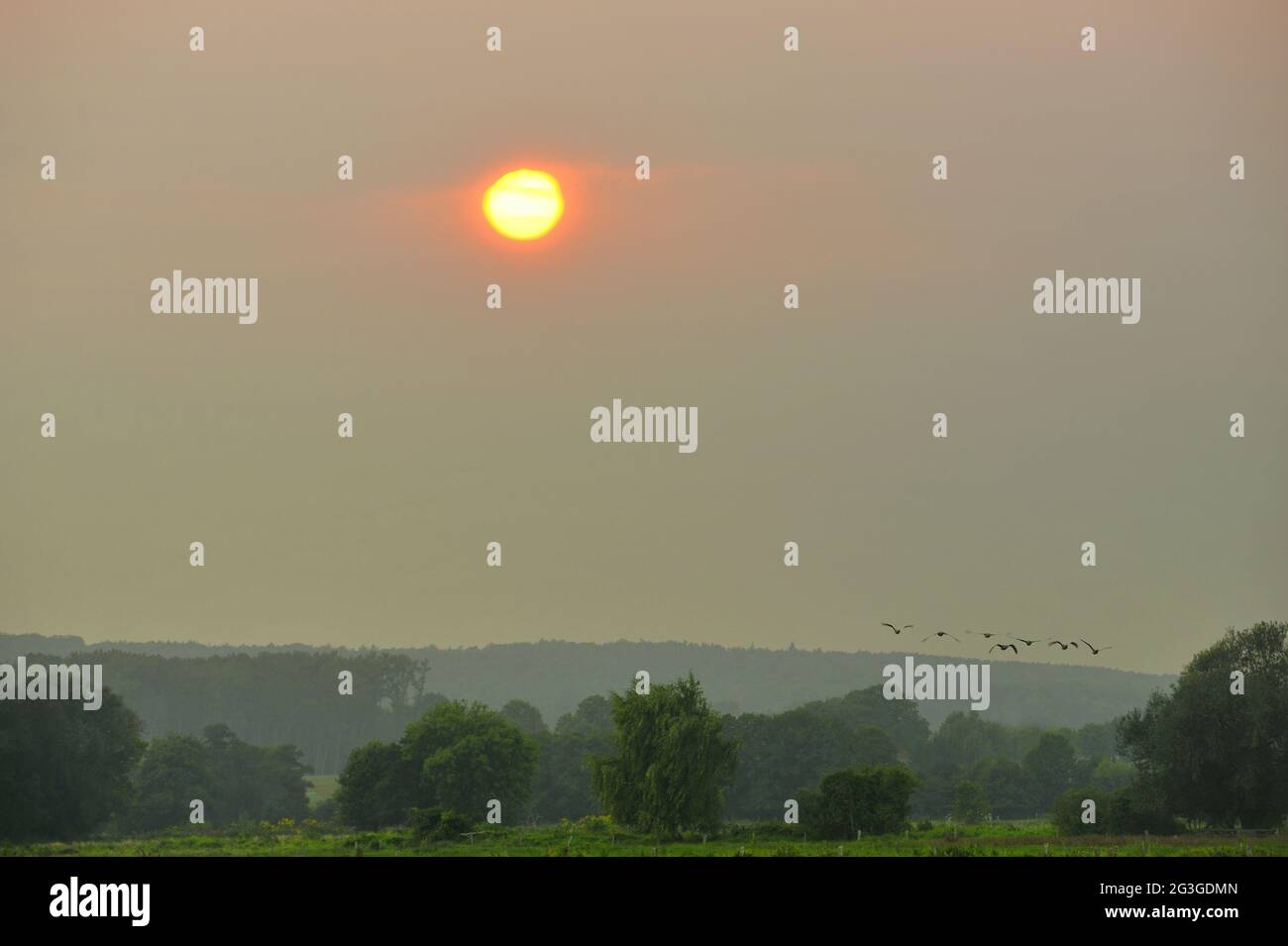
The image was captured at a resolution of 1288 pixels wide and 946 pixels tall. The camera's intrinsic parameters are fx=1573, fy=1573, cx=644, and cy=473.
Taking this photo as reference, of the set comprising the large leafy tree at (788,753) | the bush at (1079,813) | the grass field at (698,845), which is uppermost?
the large leafy tree at (788,753)

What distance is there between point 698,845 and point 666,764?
621 centimetres

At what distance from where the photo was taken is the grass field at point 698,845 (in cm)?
8338

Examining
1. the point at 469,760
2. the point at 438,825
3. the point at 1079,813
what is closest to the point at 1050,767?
the point at 1079,813

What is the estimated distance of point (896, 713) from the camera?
141 m

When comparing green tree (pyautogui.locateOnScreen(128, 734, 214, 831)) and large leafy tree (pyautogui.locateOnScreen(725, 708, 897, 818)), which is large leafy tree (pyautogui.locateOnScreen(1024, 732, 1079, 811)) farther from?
green tree (pyautogui.locateOnScreen(128, 734, 214, 831))

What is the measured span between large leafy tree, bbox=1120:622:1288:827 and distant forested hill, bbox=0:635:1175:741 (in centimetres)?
5253

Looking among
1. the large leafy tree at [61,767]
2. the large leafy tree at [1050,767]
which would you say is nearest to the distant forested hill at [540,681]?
the large leafy tree at [1050,767]

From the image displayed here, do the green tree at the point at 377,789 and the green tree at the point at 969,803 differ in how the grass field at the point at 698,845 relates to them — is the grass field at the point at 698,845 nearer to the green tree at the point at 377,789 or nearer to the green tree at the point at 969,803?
the green tree at the point at 377,789

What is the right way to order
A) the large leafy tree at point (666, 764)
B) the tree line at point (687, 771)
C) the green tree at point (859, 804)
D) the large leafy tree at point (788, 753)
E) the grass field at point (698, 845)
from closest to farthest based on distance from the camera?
the grass field at point (698, 845)
the green tree at point (859, 804)
the tree line at point (687, 771)
the large leafy tree at point (666, 764)
the large leafy tree at point (788, 753)

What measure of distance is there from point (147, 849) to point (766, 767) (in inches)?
1718

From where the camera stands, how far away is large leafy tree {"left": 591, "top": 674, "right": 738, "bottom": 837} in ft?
299

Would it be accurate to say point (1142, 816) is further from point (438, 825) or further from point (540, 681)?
point (540, 681)

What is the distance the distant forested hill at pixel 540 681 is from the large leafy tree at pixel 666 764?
50.7 metres
